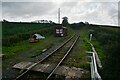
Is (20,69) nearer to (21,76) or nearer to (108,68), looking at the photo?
(21,76)

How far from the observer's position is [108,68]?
7379 mm

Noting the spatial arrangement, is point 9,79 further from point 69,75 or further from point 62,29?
point 62,29

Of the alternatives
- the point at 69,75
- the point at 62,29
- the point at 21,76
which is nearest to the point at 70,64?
the point at 69,75

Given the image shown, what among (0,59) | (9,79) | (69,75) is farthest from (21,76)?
(0,59)

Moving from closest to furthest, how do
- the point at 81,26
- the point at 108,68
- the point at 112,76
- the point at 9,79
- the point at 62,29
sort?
the point at 112,76 < the point at 108,68 < the point at 9,79 < the point at 62,29 < the point at 81,26

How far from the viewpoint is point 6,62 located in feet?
44.9

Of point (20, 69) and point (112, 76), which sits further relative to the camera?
point (20, 69)

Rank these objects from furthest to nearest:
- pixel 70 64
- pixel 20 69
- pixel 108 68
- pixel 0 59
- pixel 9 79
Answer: pixel 0 59, pixel 70 64, pixel 20 69, pixel 9 79, pixel 108 68

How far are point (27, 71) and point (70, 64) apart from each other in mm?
3370

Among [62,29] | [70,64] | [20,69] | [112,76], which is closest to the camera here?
[112,76]

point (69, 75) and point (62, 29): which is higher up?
point (62, 29)

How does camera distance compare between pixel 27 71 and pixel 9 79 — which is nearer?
pixel 9 79

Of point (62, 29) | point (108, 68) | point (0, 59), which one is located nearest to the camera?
point (108, 68)

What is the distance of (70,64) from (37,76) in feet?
11.0
